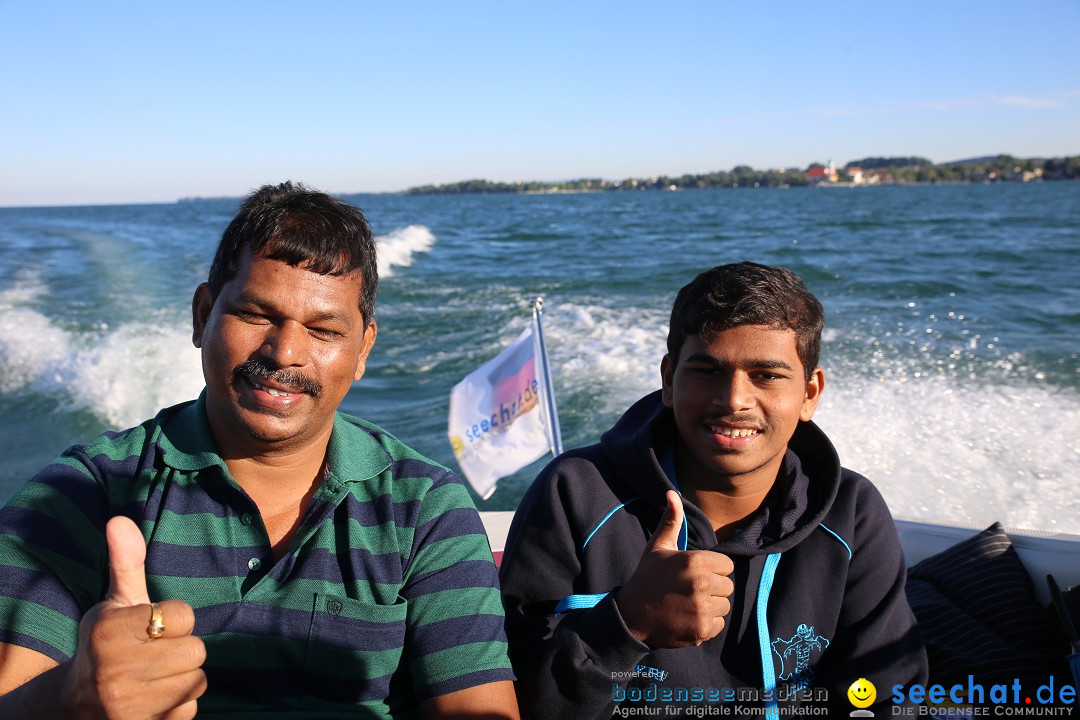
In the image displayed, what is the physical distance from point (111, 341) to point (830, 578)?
1062 cm

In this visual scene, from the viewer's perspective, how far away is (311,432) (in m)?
1.86

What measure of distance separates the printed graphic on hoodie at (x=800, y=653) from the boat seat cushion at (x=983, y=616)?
0.81m

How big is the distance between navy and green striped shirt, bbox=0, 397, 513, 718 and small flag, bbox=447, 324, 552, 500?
2526 mm

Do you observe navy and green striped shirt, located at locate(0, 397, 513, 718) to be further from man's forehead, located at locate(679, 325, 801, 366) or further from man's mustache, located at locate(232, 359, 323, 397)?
man's forehead, located at locate(679, 325, 801, 366)

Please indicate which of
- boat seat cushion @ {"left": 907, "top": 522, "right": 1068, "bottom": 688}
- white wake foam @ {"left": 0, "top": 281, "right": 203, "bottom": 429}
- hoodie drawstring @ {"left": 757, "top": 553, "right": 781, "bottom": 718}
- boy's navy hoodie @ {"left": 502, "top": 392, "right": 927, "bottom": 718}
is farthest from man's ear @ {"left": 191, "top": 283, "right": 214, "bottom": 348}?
white wake foam @ {"left": 0, "top": 281, "right": 203, "bottom": 429}

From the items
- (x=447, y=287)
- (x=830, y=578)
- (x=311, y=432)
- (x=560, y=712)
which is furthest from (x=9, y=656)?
(x=447, y=287)

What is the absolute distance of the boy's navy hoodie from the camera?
6.64ft

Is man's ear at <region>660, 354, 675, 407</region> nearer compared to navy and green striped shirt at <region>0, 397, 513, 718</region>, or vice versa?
navy and green striped shirt at <region>0, 397, 513, 718</region>

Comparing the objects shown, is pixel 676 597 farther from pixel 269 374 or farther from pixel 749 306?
pixel 269 374

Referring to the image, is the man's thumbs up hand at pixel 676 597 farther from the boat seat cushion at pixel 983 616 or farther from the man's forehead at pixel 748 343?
the boat seat cushion at pixel 983 616

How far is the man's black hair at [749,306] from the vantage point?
7.00ft

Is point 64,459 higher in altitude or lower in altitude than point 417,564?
higher

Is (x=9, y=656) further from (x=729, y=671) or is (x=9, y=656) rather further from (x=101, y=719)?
(x=729, y=671)

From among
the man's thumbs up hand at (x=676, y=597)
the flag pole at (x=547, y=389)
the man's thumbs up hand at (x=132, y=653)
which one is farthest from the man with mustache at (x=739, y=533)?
the flag pole at (x=547, y=389)
